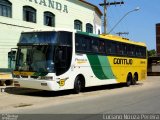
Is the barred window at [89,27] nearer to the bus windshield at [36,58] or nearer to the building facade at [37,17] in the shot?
the building facade at [37,17]

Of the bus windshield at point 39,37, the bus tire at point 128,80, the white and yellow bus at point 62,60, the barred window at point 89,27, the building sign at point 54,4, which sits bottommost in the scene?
the bus tire at point 128,80

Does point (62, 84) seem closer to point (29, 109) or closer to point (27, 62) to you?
point (27, 62)

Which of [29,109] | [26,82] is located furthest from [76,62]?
[29,109]

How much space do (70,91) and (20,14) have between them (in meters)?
11.2

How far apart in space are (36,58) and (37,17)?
1472cm

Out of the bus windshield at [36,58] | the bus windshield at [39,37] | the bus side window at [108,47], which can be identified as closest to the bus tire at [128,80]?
the bus side window at [108,47]

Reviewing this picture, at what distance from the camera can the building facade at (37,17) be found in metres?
29.6

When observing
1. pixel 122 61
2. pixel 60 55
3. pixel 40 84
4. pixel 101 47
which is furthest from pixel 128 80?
pixel 40 84

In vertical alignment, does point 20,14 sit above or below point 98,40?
above

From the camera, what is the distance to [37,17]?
33500 mm

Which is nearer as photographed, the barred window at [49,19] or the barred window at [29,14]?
the barred window at [29,14]

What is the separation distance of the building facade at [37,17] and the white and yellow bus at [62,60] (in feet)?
28.3

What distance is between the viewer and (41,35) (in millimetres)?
19609

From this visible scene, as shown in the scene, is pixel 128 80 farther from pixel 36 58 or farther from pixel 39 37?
pixel 36 58
